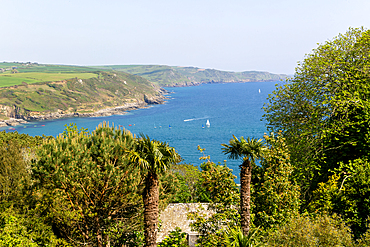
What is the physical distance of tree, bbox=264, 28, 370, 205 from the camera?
818 inches

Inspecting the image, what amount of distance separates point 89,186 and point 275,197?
10.9m

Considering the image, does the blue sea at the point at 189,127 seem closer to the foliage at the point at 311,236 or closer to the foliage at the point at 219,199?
the foliage at the point at 219,199

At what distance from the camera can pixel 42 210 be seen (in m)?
15.3

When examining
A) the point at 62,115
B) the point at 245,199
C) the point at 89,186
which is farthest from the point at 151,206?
the point at 62,115

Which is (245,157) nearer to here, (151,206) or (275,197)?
(275,197)

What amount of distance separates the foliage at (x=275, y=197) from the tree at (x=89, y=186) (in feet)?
24.9

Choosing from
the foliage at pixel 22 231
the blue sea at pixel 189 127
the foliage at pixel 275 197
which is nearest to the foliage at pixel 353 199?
the foliage at pixel 275 197

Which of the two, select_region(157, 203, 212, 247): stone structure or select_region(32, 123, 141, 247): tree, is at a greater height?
select_region(32, 123, 141, 247): tree

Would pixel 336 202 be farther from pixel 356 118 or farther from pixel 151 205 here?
pixel 151 205

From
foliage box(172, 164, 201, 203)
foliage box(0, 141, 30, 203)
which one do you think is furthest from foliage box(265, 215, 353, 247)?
foliage box(172, 164, 201, 203)

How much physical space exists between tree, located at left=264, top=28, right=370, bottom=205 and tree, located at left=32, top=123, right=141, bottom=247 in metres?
13.0

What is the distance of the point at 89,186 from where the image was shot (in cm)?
1645

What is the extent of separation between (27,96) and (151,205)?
642 ft

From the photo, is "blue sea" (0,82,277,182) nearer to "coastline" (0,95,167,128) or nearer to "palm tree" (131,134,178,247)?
"coastline" (0,95,167,128)
